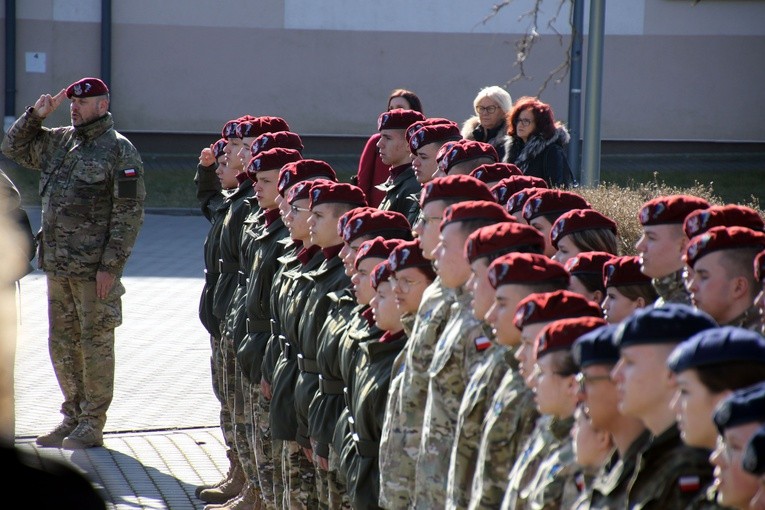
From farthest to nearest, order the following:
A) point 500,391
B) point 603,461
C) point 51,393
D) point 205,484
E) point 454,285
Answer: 1. point 51,393
2. point 205,484
3. point 454,285
4. point 500,391
5. point 603,461

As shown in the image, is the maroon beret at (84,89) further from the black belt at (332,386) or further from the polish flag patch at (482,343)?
the polish flag patch at (482,343)

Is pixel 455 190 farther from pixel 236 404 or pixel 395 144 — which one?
pixel 236 404

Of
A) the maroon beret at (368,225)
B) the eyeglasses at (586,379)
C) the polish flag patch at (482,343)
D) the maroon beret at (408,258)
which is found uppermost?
the maroon beret at (368,225)

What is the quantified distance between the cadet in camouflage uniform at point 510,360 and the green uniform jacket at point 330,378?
1.68 meters

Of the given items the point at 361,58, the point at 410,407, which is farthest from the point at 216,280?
the point at 361,58

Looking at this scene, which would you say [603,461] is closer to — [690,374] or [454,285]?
[690,374]

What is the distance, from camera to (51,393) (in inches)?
390

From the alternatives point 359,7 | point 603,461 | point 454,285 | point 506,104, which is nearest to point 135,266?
point 506,104

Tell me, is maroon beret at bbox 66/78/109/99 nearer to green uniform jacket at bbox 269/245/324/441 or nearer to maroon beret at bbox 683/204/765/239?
green uniform jacket at bbox 269/245/324/441

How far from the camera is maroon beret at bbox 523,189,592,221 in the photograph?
578cm

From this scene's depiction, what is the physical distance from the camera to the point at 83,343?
881 cm

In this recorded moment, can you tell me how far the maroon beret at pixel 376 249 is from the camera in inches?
216

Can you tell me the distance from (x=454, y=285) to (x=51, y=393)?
19.6ft

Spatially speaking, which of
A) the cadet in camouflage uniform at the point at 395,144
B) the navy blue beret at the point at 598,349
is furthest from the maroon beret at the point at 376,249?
the cadet in camouflage uniform at the point at 395,144
